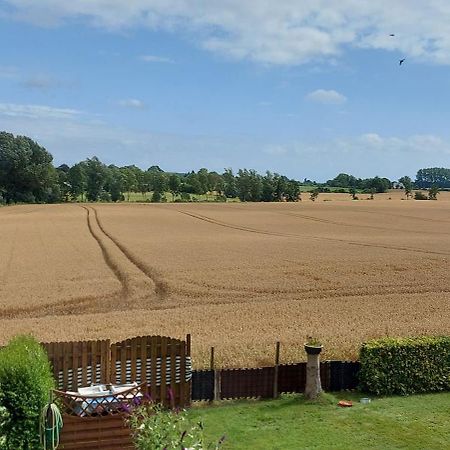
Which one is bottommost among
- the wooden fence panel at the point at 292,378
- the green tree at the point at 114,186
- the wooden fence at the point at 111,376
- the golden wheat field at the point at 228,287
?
the golden wheat field at the point at 228,287

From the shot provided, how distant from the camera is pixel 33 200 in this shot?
12588cm

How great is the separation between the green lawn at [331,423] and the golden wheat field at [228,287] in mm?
3817

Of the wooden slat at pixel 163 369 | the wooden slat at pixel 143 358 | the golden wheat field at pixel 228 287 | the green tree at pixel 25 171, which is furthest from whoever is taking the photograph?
the green tree at pixel 25 171

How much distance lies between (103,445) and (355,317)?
1749 cm

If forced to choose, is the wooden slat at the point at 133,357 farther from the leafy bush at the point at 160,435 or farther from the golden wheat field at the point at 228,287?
the golden wheat field at the point at 228,287

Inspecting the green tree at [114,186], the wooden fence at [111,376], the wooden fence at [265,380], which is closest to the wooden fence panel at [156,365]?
the wooden fence at [111,376]

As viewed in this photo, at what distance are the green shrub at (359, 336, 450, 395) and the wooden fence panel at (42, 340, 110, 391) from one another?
647 cm

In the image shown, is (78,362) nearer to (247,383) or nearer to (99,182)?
(247,383)

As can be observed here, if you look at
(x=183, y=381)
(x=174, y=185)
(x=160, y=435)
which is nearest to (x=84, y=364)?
(x=183, y=381)

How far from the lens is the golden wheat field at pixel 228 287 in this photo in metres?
22.8

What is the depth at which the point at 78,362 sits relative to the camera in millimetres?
12547

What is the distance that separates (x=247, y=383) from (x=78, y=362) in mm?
4170

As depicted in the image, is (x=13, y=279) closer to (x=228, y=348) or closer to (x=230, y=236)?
(x=228, y=348)

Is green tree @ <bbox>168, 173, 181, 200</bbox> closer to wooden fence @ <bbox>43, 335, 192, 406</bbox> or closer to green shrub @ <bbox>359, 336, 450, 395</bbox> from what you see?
green shrub @ <bbox>359, 336, 450, 395</bbox>
